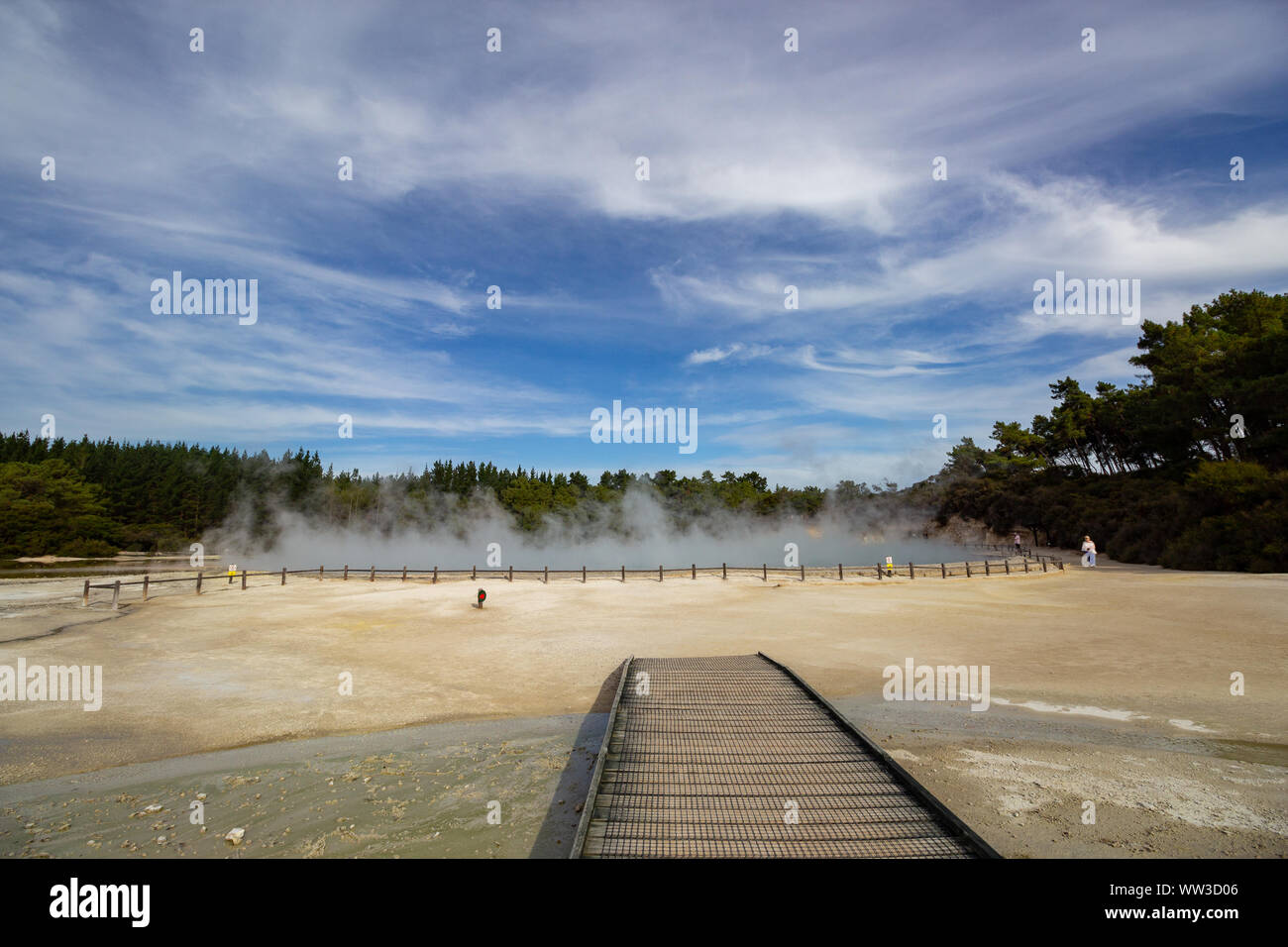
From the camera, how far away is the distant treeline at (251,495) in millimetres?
54656

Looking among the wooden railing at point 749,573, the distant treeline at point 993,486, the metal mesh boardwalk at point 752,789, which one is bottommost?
the wooden railing at point 749,573

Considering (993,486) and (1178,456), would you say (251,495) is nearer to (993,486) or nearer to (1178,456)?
(993,486)

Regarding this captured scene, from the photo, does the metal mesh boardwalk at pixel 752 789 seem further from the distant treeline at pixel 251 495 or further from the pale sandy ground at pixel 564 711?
the distant treeline at pixel 251 495

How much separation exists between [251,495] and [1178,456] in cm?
9864

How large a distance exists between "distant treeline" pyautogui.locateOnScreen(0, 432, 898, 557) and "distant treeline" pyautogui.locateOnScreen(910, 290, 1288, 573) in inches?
1252

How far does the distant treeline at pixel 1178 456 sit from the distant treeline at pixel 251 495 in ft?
104

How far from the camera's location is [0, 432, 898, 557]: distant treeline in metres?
54.7

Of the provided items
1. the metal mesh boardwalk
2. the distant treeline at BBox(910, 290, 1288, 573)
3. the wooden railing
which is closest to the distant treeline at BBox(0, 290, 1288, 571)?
the distant treeline at BBox(910, 290, 1288, 573)

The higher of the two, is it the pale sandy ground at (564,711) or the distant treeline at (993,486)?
the distant treeline at (993,486)

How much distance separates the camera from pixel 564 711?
10914 millimetres

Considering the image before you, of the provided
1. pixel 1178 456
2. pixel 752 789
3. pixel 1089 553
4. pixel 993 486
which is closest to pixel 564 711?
pixel 752 789

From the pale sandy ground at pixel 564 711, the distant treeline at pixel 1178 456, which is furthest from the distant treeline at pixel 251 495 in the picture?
the pale sandy ground at pixel 564 711
